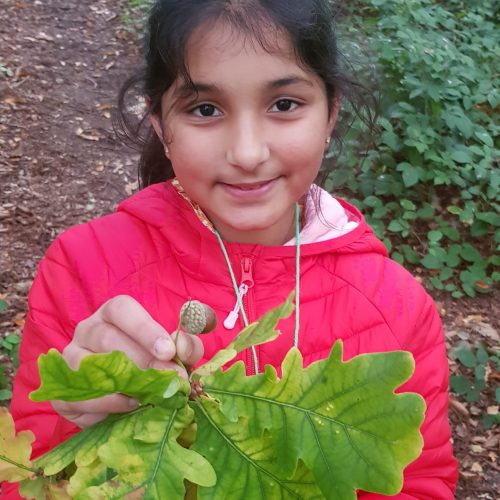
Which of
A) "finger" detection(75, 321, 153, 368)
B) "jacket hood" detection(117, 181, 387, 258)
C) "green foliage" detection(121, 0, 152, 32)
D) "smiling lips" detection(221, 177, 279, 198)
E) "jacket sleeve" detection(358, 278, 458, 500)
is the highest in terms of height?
"finger" detection(75, 321, 153, 368)

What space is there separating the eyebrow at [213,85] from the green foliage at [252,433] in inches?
23.7

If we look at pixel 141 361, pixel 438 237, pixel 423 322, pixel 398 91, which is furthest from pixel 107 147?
pixel 141 361

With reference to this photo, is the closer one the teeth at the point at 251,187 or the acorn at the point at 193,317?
the acorn at the point at 193,317

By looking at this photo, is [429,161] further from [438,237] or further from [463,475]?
[463,475]

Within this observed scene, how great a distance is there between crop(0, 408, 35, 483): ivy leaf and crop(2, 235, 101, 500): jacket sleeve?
62cm

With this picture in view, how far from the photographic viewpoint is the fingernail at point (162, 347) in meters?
0.69

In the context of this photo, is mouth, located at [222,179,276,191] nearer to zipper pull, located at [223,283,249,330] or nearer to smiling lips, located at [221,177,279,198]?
smiling lips, located at [221,177,279,198]

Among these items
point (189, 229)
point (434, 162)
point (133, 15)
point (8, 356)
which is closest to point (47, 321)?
point (189, 229)

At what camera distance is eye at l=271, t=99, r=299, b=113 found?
1180 millimetres

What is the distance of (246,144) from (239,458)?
0.60 meters

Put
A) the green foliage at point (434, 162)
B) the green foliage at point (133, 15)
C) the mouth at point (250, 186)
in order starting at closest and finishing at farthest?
the mouth at point (250, 186) → the green foliage at point (434, 162) → the green foliage at point (133, 15)

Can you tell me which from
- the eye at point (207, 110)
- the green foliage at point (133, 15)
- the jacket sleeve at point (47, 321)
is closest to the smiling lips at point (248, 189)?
the eye at point (207, 110)

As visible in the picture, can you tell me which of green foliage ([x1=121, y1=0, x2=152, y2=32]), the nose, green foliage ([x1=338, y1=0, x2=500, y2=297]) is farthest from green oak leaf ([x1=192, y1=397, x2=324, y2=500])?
green foliage ([x1=121, y1=0, x2=152, y2=32])

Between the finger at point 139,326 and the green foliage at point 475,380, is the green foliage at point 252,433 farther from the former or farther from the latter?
the green foliage at point 475,380
